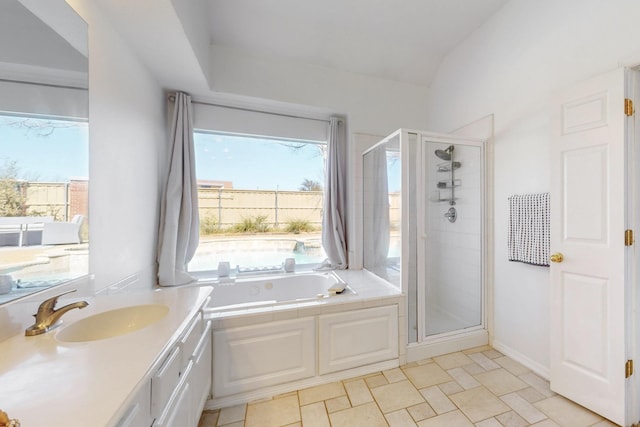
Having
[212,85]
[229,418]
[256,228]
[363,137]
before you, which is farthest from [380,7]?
[229,418]

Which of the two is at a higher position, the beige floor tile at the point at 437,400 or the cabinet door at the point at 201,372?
the cabinet door at the point at 201,372

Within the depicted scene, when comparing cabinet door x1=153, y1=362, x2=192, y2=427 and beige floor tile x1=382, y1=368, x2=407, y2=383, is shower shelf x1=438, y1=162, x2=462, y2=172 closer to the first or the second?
beige floor tile x1=382, y1=368, x2=407, y2=383

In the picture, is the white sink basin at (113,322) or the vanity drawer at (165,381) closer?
the vanity drawer at (165,381)

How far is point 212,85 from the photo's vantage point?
89.5 inches

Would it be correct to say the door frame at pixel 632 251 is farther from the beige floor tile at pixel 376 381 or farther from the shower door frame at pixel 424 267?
the beige floor tile at pixel 376 381

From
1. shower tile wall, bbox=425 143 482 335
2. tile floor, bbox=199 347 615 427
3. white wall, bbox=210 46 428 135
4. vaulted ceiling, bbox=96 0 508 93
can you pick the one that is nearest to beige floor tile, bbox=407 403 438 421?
tile floor, bbox=199 347 615 427

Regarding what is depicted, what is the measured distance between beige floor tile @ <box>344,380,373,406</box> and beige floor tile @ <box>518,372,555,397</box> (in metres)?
1.22

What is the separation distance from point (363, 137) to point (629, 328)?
96.9 inches

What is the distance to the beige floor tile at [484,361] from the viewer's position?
1.96m

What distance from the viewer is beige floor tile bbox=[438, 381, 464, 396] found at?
5.59 feet

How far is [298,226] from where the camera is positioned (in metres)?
2.89

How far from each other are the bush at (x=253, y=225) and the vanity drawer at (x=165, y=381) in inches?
70.8

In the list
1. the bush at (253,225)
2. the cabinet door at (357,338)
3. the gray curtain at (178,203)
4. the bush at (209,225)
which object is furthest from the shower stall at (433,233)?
the gray curtain at (178,203)

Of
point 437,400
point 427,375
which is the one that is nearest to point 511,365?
point 427,375
